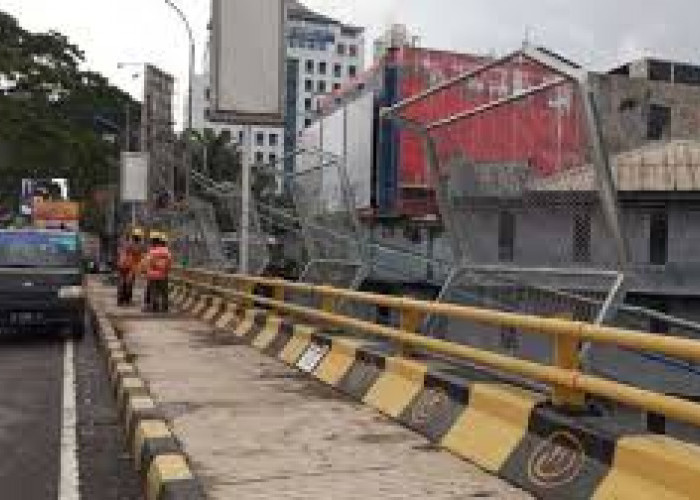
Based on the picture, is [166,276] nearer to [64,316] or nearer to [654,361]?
[64,316]

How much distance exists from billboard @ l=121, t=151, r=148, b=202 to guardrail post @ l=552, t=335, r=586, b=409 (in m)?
33.8

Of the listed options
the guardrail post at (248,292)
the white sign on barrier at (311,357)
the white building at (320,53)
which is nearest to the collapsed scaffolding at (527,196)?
the white sign on barrier at (311,357)

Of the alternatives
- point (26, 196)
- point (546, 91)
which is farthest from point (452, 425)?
point (26, 196)

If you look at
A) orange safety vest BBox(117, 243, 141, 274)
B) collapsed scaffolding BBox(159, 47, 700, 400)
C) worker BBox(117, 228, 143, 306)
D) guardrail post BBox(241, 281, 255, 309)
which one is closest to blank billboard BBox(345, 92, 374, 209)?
orange safety vest BBox(117, 243, 141, 274)

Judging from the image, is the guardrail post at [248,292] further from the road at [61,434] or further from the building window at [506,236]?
the building window at [506,236]

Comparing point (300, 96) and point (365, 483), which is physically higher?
point (300, 96)

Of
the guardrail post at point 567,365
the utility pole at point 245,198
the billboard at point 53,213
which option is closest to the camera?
the guardrail post at point 567,365

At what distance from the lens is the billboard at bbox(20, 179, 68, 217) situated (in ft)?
190

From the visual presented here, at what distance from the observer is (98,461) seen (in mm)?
8383

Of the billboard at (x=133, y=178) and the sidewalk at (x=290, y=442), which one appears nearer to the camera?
the sidewalk at (x=290, y=442)

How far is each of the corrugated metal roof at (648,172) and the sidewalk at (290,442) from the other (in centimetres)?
189

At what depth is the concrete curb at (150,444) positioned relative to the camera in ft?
20.7

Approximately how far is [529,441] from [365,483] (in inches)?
34.1

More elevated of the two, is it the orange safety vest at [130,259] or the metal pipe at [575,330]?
the metal pipe at [575,330]
